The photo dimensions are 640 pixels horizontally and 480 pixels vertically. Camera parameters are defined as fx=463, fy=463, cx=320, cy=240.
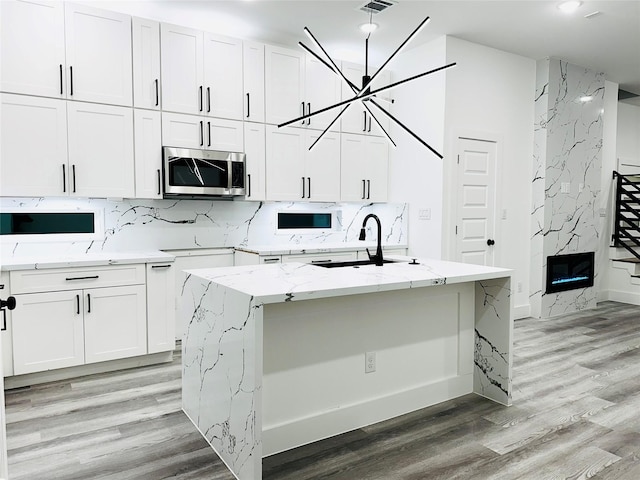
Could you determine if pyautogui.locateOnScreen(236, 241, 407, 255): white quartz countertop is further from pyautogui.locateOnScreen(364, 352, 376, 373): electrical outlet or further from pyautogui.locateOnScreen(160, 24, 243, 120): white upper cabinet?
pyautogui.locateOnScreen(364, 352, 376, 373): electrical outlet

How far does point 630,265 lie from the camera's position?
20.6 ft

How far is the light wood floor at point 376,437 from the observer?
2240 mm

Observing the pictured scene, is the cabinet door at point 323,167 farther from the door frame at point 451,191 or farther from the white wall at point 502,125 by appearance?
the door frame at point 451,191

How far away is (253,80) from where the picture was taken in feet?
14.6

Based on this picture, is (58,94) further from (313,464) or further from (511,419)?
(511,419)

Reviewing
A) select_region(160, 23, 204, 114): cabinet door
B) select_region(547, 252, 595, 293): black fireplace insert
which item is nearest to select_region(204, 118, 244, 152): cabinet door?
select_region(160, 23, 204, 114): cabinet door

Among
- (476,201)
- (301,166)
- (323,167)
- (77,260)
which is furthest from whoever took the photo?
(476,201)

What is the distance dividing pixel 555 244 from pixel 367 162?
8.24ft

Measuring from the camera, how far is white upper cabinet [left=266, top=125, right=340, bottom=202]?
15.1ft

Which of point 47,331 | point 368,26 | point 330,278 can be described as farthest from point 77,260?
point 368,26

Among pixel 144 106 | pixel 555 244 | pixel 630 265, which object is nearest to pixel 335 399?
pixel 144 106

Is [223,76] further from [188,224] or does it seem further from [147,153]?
[188,224]

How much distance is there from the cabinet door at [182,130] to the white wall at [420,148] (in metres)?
2.26

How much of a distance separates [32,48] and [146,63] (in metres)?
0.82
